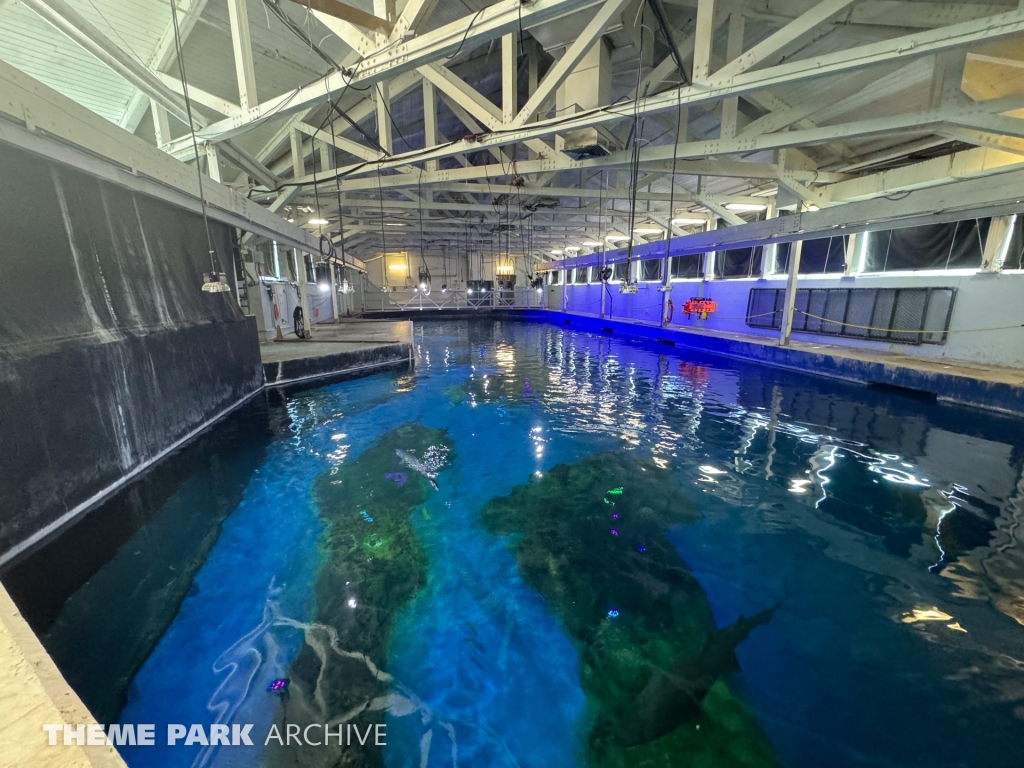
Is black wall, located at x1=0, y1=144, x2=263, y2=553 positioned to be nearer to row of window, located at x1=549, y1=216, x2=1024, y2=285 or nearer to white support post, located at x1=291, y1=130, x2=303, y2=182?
white support post, located at x1=291, y1=130, x2=303, y2=182

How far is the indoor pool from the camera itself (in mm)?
1698

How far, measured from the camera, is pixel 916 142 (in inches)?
265

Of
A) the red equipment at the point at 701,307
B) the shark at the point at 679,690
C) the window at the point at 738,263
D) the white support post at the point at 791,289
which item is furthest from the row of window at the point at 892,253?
the shark at the point at 679,690

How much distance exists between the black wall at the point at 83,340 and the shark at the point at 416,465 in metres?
2.43

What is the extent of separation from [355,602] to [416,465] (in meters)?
1.92

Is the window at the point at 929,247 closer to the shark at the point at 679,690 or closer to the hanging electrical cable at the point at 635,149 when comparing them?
the hanging electrical cable at the point at 635,149

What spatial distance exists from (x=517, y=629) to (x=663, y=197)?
10.1 meters

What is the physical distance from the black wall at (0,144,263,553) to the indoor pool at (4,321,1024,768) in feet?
1.19

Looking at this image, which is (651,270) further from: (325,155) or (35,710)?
(35,710)

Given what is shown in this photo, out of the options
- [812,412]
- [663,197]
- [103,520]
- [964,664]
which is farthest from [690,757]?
[663,197]

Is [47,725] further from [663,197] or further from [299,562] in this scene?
[663,197]

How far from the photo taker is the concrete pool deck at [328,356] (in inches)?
282

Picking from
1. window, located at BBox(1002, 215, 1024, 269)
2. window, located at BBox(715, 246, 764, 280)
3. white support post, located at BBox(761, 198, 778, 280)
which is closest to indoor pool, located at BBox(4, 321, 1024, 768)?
window, located at BBox(1002, 215, 1024, 269)

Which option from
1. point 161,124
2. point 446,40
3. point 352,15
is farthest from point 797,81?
point 161,124
